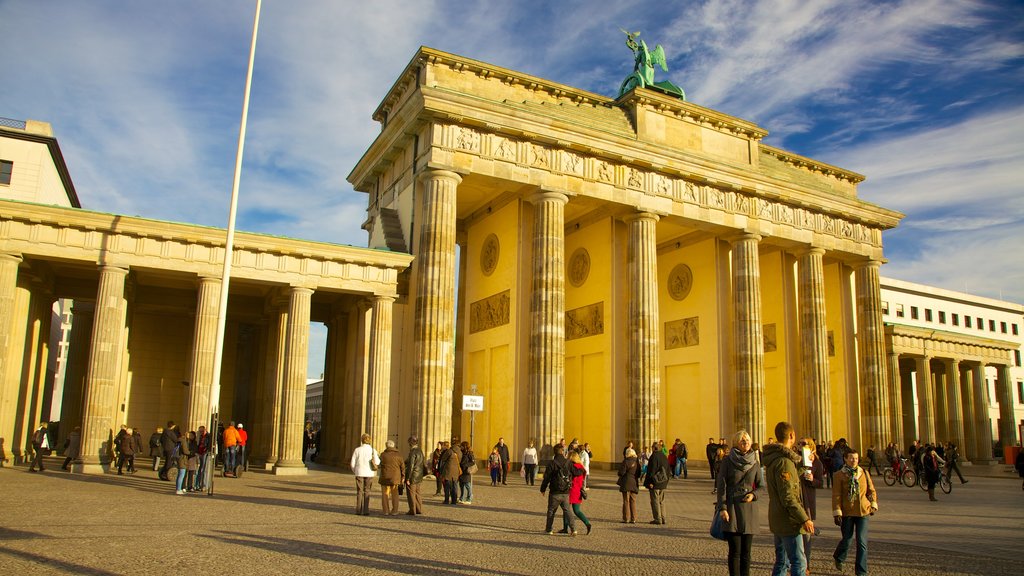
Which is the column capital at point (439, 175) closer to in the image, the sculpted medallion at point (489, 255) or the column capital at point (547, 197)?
the column capital at point (547, 197)

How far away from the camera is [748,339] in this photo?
33.9 m

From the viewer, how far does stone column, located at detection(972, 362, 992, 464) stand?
165 feet

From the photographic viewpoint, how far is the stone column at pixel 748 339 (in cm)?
3322

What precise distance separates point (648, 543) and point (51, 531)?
8479 mm

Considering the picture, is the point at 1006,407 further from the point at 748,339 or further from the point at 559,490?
the point at 559,490

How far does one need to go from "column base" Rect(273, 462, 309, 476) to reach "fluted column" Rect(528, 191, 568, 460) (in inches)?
322

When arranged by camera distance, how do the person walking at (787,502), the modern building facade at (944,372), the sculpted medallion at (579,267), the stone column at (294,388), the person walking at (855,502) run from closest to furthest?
the person walking at (787,502) < the person walking at (855,502) < the stone column at (294,388) < the sculpted medallion at (579,267) < the modern building facade at (944,372)

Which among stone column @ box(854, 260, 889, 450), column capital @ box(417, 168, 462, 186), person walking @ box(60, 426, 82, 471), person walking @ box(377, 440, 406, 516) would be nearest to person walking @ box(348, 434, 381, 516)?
person walking @ box(377, 440, 406, 516)

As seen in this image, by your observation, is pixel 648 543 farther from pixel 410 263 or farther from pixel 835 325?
pixel 835 325

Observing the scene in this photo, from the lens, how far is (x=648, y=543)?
11461mm

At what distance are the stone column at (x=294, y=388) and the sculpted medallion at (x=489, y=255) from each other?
33.8 feet

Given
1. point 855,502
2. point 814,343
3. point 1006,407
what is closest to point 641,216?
point 814,343

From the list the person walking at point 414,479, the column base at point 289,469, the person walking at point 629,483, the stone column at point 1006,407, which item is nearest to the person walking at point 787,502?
the person walking at point 629,483

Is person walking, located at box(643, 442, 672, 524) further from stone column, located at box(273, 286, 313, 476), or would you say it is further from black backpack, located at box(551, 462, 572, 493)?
stone column, located at box(273, 286, 313, 476)
